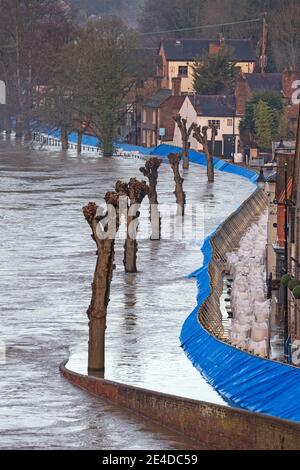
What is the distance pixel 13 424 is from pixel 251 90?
104 metres

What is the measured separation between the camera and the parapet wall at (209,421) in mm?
28531

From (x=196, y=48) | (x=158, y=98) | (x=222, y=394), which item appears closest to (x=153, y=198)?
(x=222, y=394)

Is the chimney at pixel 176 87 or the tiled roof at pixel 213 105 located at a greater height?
the chimney at pixel 176 87

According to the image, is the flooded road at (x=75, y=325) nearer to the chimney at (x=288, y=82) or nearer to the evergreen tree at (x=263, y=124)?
the evergreen tree at (x=263, y=124)

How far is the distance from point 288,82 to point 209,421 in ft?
350

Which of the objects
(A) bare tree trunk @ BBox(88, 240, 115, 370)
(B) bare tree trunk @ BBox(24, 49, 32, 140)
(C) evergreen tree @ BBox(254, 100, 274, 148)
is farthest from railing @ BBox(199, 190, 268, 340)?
(B) bare tree trunk @ BBox(24, 49, 32, 140)

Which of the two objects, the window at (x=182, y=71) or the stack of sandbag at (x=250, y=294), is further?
the window at (x=182, y=71)

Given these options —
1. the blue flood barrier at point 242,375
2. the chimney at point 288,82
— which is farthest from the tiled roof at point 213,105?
the blue flood barrier at point 242,375

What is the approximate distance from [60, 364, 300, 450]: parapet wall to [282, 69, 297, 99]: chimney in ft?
329

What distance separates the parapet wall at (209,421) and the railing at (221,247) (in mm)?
8586

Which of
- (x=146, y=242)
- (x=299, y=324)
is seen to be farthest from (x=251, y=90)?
(x=299, y=324)

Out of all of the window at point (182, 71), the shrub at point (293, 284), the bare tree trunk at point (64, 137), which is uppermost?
the window at point (182, 71)

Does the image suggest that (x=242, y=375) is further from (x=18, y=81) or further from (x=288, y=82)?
(x=18, y=81)

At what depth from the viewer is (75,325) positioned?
158ft
